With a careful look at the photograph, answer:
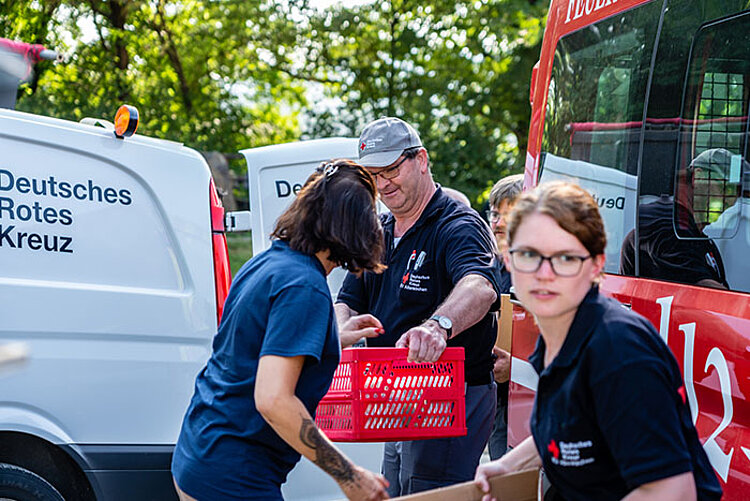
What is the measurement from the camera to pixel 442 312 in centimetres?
325

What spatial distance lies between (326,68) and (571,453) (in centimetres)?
1362

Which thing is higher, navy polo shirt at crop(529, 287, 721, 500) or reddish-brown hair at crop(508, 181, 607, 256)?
reddish-brown hair at crop(508, 181, 607, 256)

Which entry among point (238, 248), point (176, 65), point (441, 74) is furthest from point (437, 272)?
point (176, 65)

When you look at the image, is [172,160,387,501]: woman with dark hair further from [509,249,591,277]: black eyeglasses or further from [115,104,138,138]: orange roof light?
[115,104,138,138]: orange roof light

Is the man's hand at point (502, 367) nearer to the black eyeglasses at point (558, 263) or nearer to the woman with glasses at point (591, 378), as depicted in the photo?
the woman with glasses at point (591, 378)

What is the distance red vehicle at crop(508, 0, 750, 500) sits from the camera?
2.63 metres

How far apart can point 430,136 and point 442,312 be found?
10.7m

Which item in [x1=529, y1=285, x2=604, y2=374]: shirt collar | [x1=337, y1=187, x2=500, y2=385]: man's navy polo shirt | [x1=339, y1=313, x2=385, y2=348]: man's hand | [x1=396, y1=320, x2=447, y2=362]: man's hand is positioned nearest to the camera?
[x1=529, y1=285, x2=604, y2=374]: shirt collar

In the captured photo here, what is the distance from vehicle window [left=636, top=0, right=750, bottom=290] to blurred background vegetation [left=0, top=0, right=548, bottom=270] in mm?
10343

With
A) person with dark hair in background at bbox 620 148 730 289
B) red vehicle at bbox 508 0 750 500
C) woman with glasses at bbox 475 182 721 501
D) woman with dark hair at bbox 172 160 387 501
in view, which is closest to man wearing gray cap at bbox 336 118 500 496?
red vehicle at bbox 508 0 750 500

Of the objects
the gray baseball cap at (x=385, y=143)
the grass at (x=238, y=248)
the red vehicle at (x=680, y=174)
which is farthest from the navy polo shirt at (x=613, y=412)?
the grass at (x=238, y=248)

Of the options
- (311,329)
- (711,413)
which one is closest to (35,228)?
(311,329)

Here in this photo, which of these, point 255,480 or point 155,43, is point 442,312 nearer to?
point 255,480

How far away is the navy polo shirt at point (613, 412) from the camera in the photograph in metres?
1.73
